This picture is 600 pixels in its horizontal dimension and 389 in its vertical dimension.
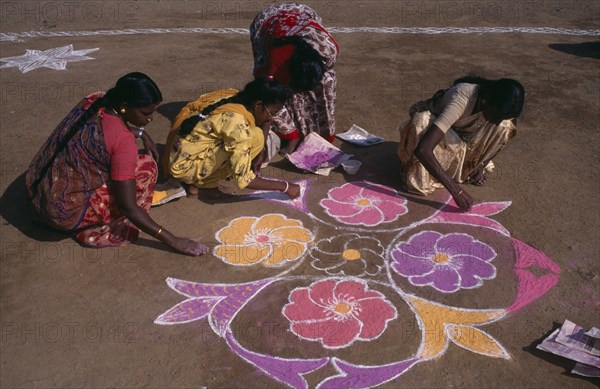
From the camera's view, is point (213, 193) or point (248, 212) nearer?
point (248, 212)

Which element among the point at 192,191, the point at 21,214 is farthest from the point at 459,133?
the point at 21,214

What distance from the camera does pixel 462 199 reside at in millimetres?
3887

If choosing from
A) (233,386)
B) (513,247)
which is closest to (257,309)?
(233,386)

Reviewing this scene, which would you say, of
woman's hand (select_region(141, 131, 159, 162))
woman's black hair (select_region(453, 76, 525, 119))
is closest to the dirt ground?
woman's hand (select_region(141, 131, 159, 162))

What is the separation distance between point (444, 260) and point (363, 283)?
2.00ft

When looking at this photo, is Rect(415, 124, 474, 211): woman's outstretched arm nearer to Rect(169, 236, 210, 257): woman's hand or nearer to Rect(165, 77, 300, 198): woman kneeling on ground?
Rect(165, 77, 300, 198): woman kneeling on ground

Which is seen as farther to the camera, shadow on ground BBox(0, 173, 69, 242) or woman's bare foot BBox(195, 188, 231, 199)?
woman's bare foot BBox(195, 188, 231, 199)

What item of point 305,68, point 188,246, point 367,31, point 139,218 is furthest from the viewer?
point 367,31

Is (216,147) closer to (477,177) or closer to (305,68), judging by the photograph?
(305,68)

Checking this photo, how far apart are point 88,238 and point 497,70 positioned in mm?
5322

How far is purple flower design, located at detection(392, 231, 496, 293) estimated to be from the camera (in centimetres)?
330

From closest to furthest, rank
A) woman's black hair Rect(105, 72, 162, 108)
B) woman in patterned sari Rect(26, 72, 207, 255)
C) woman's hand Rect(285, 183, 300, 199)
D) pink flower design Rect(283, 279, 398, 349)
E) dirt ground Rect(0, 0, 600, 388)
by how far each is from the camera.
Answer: dirt ground Rect(0, 0, 600, 388), pink flower design Rect(283, 279, 398, 349), woman's black hair Rect(105, 72, 162, 108), woman in patterned sari Rect(26, 72, 207, 255), woman's hand Rect(285, 183, 300, 199)

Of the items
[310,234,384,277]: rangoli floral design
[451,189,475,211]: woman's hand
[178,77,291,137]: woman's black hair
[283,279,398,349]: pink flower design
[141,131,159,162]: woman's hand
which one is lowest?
[283,279,398,349]: pink flower design

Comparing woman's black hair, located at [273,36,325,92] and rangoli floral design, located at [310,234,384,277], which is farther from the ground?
woman's black hair, located at [273,36,325,92]
